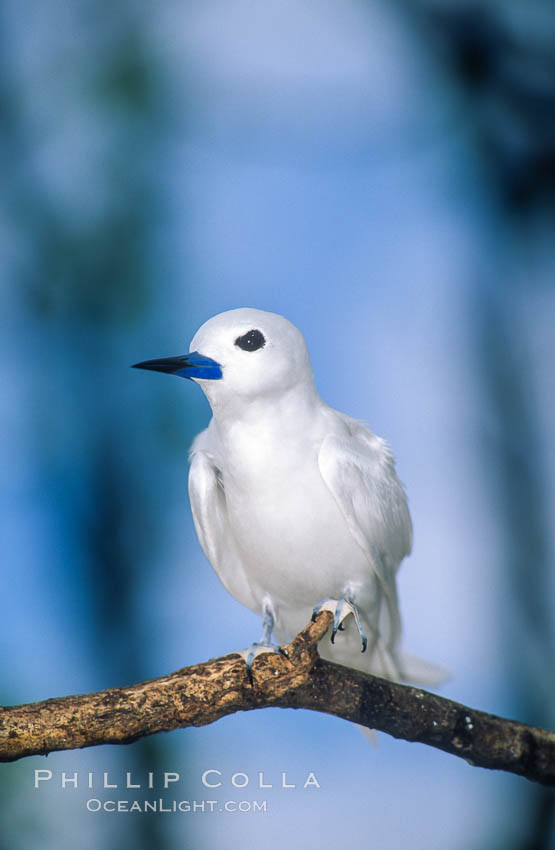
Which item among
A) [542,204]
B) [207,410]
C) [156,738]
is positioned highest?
[542,204]

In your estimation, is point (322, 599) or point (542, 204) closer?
point (322, 599)

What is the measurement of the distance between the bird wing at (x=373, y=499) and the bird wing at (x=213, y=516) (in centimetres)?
21

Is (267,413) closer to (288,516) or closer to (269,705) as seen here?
(288,516)

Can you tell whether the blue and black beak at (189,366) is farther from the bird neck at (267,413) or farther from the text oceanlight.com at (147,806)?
the text oceanlight.com at (147,806)

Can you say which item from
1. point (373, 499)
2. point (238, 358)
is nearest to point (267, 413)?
point (238, 358)

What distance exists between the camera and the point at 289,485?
1361 millimetres

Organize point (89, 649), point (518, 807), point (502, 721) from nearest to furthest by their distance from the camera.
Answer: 1. point (502, 721)
2. point (518, 807)
3. point (89, 649)

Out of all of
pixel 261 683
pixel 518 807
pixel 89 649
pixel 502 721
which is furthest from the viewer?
pixel 89 649

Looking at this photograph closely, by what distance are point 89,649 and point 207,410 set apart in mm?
570

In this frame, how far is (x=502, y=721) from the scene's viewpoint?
4.64 feet

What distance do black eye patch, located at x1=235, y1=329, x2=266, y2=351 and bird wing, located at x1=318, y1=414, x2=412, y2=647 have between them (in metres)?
0.18

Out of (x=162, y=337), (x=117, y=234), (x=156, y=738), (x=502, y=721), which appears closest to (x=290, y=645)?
(x=502, y=721)

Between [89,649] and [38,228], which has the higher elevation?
[38,228]

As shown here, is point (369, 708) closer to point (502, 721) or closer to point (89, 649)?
point (502, 721)
